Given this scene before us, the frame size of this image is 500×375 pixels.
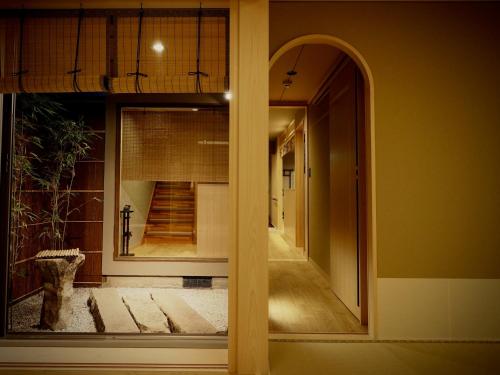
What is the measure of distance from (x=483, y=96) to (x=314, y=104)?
275 cm

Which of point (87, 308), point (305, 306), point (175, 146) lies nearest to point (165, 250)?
point (87, 308)

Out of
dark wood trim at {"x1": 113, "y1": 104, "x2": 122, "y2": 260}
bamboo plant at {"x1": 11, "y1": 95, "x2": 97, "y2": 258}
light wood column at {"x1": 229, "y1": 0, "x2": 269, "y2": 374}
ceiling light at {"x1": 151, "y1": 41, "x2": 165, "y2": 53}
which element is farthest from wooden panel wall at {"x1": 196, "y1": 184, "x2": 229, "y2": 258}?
light wood column at {"x1": 229, "y1": 0, "x2": 269, "y2": 374}

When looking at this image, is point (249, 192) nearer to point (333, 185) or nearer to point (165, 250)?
point (333, 185)

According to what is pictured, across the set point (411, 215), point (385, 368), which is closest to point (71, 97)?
point (411, 215)

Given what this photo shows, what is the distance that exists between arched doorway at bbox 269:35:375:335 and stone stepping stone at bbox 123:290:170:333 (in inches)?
41.7

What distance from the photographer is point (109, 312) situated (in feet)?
9.98

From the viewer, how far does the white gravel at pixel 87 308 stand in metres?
2.81

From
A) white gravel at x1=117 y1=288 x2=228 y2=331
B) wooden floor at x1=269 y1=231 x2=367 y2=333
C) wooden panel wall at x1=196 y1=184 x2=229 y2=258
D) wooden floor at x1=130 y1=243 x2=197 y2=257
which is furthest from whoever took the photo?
wooden floor at x1=130 y1=243 x2=197 y2=257

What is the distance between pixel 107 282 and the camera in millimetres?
3891

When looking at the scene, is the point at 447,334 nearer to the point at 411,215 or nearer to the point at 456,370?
the point at 456,370

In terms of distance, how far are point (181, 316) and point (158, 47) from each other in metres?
2.43

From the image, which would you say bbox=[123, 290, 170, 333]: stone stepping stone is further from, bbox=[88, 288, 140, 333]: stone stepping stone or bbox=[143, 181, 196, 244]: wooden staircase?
bbox=[143, 181, 196, 244]: wooden staircase

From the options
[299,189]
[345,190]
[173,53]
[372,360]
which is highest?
[173,53]

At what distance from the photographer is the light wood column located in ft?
5.77
